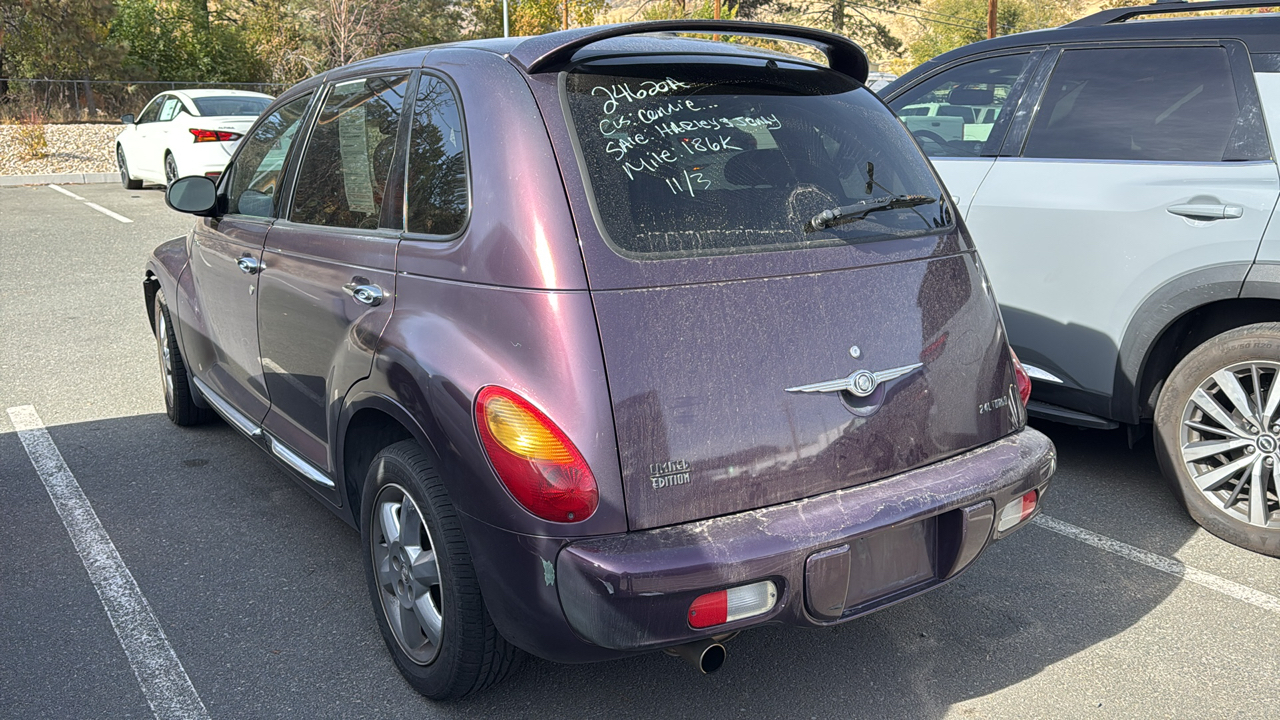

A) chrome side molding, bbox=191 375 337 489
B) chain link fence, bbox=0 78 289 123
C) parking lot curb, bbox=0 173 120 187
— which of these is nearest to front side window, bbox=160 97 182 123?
parking lot curb, bbox=0 173 120 187

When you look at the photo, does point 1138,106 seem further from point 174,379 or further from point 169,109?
point 169,109

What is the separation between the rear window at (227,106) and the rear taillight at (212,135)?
2.27ft

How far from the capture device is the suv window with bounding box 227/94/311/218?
377cm

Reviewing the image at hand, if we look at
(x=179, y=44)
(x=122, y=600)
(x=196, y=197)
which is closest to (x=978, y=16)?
(x=179, y=44)

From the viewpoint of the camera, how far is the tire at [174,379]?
4.96 metres

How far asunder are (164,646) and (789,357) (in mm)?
2132

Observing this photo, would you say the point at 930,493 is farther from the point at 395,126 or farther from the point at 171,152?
the point at 171,152

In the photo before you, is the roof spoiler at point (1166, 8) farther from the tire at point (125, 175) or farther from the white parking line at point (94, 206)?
the tire at point (125, 175)

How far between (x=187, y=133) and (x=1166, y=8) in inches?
499

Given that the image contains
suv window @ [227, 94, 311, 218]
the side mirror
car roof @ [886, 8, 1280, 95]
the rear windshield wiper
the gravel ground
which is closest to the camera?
the rear windshield wiper

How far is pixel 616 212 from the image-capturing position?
2457 millimetres

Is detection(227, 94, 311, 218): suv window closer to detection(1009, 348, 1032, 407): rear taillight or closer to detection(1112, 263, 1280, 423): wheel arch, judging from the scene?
detection(1009, 348, 1032, 407): rear taillight

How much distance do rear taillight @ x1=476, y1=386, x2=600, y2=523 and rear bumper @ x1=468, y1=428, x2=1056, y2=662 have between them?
85 millimetres

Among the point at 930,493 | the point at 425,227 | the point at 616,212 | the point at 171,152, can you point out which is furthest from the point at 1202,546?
the point at 171,152
